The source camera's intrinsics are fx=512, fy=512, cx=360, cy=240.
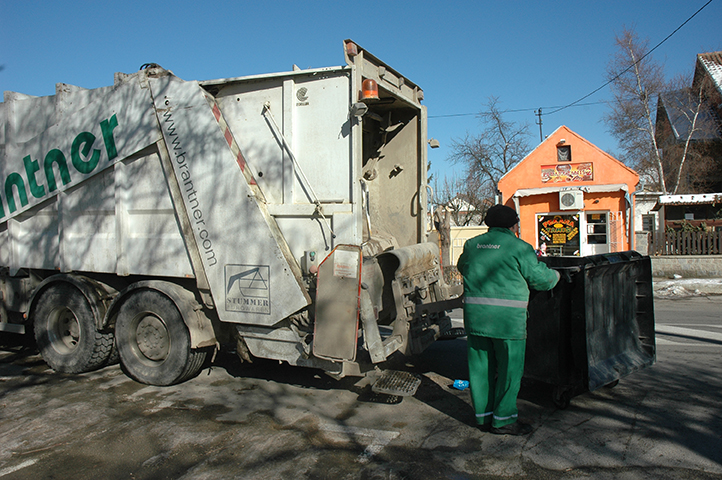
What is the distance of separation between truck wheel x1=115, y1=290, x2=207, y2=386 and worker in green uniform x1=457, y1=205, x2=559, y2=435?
2.65m

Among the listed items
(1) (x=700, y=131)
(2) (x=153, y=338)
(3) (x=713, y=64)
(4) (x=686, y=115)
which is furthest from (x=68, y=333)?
(3) (x=713, y=64)

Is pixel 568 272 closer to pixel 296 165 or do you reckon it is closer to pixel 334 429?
pixel 334 429

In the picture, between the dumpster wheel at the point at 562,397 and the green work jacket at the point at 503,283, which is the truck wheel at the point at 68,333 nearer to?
the green work jacket at the point at 503,283

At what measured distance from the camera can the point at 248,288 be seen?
4469 mm

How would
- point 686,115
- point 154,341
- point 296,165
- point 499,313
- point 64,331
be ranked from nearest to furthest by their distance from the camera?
point 499,313
point 296,165
point 154,341
point 64,331
point 686,115

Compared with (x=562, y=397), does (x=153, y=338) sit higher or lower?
higher

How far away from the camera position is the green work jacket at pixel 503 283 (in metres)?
3.67

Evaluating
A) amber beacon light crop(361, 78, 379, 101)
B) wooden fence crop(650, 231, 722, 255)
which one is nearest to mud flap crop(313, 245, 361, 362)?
amber beacon light crop(361, 78, 379, 101)

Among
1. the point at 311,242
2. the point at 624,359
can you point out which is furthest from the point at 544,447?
the point at 311,242

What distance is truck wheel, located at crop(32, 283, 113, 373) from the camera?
211 inches

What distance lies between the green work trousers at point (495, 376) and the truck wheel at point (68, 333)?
3.87 m

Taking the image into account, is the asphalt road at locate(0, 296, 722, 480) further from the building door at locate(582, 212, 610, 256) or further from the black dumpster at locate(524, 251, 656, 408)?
the building door at locate(582, 212, 610, 256)

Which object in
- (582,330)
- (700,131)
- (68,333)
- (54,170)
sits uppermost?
(700,131)

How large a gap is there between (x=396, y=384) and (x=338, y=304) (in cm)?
84
